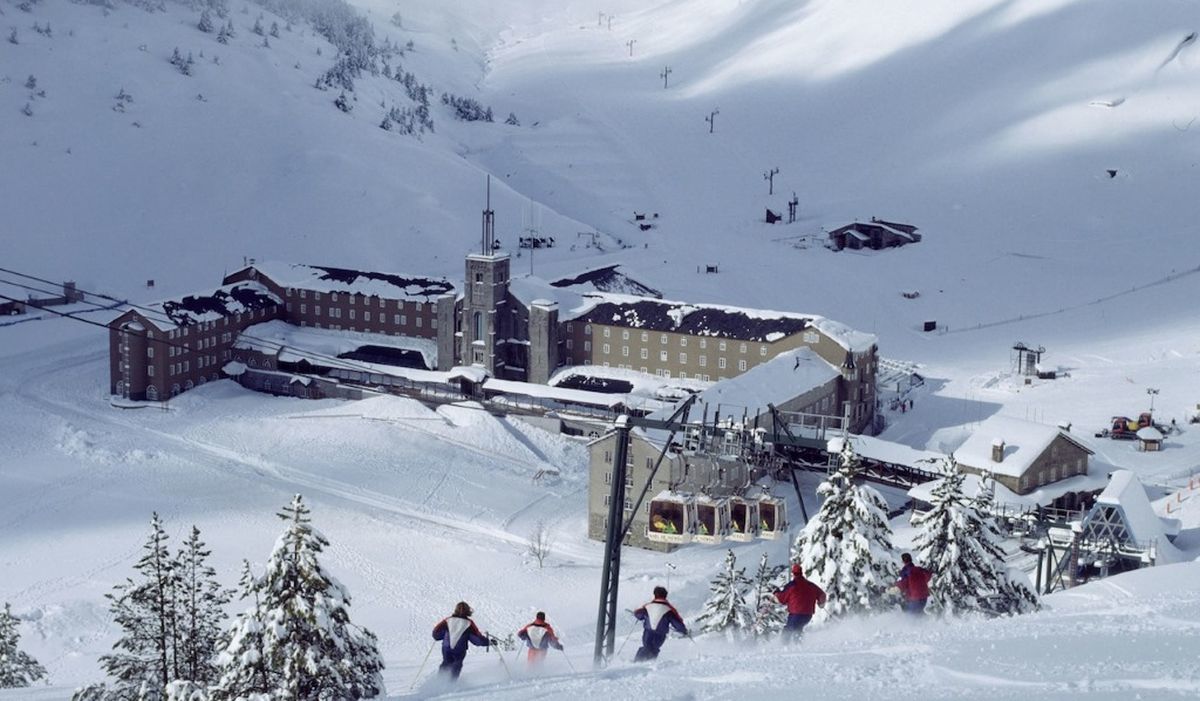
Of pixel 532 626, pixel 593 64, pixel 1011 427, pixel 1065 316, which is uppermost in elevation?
pixel 593 64

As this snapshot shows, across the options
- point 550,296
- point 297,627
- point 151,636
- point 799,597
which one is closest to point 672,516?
point 550,296

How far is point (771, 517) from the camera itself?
135ft

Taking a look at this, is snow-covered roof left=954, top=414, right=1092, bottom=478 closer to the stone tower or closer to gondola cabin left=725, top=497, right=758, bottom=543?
gondola cabin left=725, top=497, right=758, bottom=543

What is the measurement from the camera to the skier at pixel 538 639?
20.4m

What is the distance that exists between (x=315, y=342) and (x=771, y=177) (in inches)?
2046

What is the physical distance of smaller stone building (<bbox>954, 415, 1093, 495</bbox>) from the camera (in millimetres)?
45250

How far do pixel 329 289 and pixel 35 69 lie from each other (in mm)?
47149

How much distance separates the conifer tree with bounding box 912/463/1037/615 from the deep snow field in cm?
128

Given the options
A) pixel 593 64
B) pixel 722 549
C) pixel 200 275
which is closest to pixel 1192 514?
pixel 722 549

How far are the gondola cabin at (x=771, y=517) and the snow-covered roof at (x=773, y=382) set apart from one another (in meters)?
8.23

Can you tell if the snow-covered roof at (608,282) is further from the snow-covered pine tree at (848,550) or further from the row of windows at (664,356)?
the snow-covered pine tree at (848,550)

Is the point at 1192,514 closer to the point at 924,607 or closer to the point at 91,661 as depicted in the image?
the point at 924,607

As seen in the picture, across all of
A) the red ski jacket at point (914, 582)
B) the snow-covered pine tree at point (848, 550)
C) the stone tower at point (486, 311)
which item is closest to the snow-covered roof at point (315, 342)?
the stone tower at point (486, 311)

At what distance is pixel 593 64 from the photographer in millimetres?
163125
